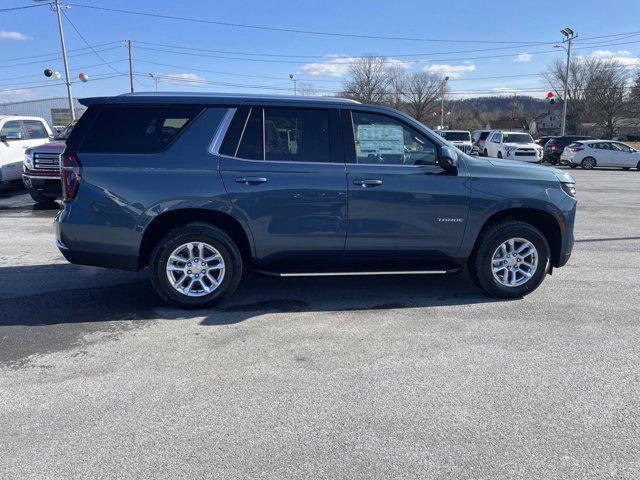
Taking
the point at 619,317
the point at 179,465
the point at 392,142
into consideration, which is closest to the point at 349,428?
the point at 179,465

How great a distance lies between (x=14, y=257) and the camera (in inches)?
277

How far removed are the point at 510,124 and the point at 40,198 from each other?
109674 millimetres

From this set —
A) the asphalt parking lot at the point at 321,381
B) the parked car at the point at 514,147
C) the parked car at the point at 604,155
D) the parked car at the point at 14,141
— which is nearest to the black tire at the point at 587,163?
the parked car at the point at 604,155

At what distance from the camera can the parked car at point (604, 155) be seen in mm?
25969

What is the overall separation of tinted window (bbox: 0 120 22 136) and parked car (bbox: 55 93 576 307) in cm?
1021

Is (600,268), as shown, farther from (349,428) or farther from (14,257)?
(14,257)

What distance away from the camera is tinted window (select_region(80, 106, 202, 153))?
473cm

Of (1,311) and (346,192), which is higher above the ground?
(346,192)

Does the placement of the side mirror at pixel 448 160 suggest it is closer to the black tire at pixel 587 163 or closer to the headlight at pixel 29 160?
the headlight at pixel 29 160

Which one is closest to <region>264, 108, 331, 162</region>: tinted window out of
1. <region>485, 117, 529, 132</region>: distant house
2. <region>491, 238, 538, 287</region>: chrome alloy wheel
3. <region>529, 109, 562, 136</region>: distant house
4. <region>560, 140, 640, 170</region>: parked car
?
<region>491, 238, 538, 287</region>: chrome alloy wheel

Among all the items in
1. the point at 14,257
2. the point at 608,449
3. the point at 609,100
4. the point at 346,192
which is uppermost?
the point at 609,100

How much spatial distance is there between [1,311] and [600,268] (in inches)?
278

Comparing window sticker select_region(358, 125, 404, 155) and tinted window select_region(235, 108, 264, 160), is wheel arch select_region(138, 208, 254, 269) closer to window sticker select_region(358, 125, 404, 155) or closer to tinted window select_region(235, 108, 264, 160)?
tinted window select_region(235, 108, 264, 160)

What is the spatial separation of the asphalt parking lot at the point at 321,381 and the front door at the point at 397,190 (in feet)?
2.41
